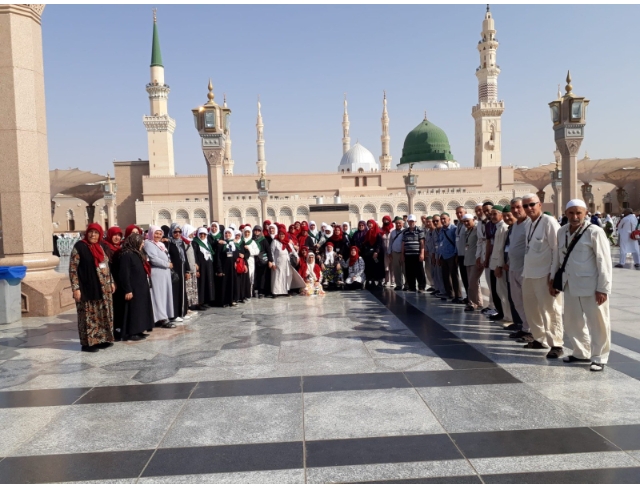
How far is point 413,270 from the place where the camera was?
810 centimetres

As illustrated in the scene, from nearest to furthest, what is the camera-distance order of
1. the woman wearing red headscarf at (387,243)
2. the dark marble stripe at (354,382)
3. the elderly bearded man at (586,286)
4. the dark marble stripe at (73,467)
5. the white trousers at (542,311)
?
1. the dark marble stripe at (73,467)
2. the dark marble stripe at (354,382)
3. the elderly bearded man at (586,286)
4. the white trousers at (542,311)
5. the woman wearing red headscarf at (387,243)

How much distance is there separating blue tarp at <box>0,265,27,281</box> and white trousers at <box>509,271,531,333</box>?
5.69 m

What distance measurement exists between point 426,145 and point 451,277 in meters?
48.3

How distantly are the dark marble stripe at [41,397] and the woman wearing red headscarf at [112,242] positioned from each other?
5.85 ft

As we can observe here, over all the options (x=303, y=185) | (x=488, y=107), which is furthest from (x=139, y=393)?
(x=488, y=107)

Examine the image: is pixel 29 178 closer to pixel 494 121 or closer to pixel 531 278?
pixel 531 278

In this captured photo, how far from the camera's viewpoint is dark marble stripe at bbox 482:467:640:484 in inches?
83.6

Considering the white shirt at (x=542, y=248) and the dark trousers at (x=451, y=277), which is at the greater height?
the white shirt at (x=542, y=248)

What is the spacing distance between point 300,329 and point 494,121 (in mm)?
43851

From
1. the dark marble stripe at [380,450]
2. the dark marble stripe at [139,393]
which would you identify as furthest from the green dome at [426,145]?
the dark marble stripe at [380,450]

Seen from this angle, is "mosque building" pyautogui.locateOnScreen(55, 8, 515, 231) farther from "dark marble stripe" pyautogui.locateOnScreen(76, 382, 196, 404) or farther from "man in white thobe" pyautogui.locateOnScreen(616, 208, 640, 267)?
"dark marble stripe" pyautogui.locateOnScreen(76, 382, 196, 404)

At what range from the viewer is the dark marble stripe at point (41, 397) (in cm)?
328

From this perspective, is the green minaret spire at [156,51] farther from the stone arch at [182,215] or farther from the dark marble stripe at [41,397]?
the dark marble stripe at [41,397]

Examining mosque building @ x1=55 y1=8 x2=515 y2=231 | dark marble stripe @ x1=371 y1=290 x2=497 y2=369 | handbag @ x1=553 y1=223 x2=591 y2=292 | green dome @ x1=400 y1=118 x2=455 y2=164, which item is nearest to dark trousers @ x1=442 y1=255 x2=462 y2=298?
dark marble stripe @ x1=371 y1=290 x2=497 y2=369
